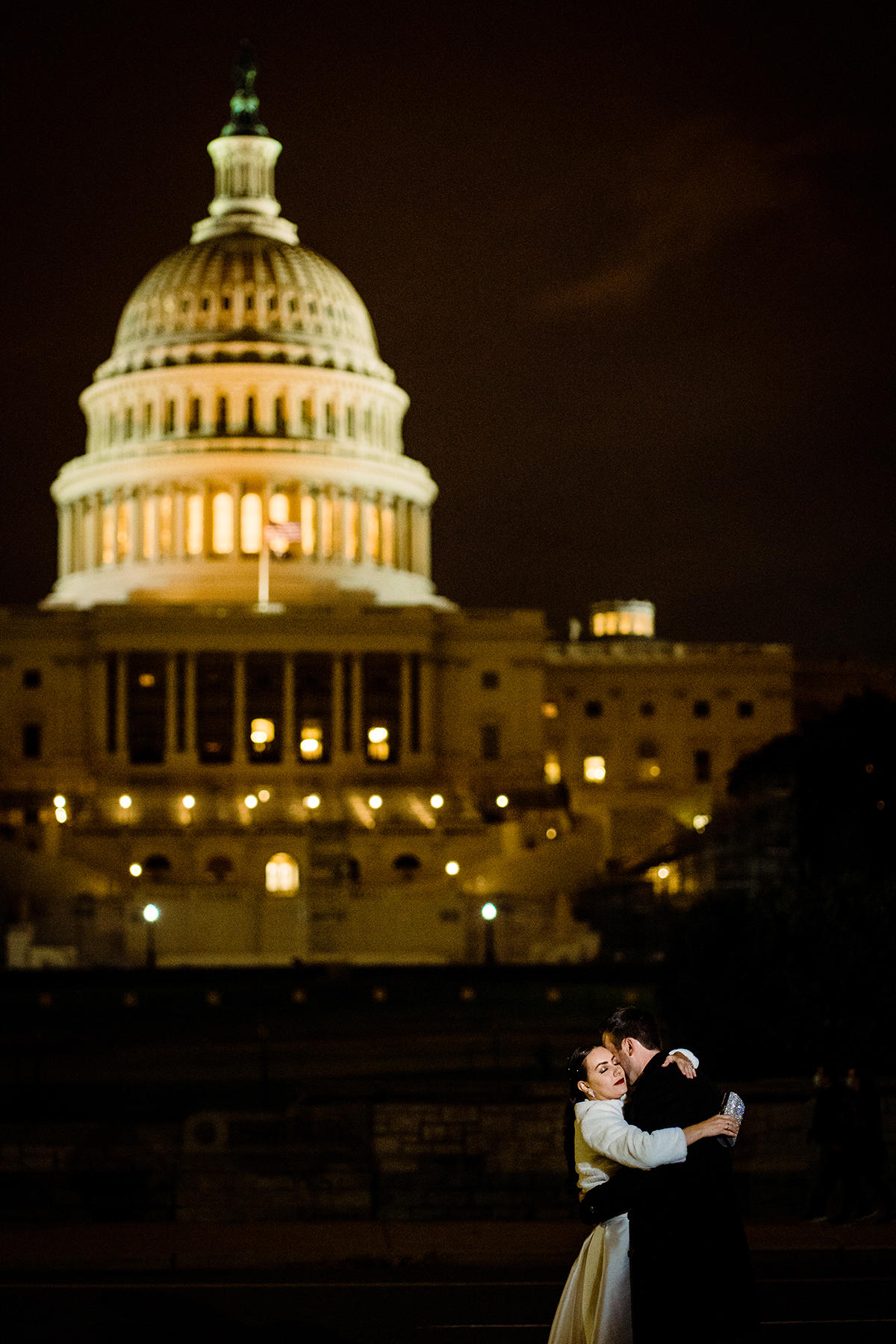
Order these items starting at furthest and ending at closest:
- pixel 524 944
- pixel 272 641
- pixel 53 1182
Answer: pixel 272 641 → pixel 524 944 → pixel 53 1182

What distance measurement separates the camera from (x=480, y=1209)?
20.8 metres

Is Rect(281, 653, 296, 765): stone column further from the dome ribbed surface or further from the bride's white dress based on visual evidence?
the bride's white dress

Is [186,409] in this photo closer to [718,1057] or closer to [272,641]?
[272,641]

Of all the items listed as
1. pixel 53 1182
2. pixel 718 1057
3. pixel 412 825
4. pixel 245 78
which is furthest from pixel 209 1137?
pixel 245 78

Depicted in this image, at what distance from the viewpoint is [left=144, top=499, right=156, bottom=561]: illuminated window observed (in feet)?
344

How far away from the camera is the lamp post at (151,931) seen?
192 feet

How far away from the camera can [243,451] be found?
10525 cm

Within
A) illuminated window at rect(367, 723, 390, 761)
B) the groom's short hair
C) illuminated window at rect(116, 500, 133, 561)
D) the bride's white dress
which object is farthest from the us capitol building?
the groom's short hair

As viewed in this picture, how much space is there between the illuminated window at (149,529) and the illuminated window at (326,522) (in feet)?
27.8

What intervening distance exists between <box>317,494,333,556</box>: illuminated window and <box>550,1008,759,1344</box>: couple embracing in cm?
9479

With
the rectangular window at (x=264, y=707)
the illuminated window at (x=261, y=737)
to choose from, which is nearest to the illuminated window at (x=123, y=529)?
the rectangular window at (x=264, y=707)

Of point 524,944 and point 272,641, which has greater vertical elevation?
point 272,641

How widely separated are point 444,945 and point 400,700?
31204 mm

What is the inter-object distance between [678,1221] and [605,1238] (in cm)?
47
